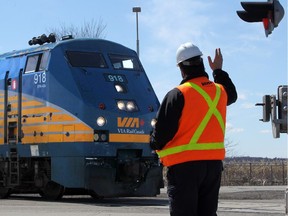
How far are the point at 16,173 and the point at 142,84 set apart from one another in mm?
3974

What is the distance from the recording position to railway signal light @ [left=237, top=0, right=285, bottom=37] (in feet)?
28.9

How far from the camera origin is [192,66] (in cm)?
570

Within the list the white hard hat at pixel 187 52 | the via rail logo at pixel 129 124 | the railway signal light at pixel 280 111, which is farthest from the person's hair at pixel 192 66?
the via rail logo at pixel 129 124

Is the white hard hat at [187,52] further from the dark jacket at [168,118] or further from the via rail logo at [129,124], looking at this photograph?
the via rail logo at [129,124]

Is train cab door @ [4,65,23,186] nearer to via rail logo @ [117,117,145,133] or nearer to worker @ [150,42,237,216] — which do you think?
via rail logo @ [117,117,145,133]

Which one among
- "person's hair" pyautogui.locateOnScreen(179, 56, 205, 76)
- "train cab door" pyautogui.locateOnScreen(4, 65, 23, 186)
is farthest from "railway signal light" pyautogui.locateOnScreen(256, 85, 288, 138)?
"train cab door" pyautogui.locateOnScreen(4, 65, 23, 186)

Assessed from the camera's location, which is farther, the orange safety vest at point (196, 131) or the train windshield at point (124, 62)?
the train windshield at point (124, 62)

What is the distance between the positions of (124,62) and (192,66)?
11213 mm

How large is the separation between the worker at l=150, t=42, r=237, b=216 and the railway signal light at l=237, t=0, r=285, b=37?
3.48 metres

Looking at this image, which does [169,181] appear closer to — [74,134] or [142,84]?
[74,134]

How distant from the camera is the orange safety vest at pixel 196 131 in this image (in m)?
5.43

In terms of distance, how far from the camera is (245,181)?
114 ft

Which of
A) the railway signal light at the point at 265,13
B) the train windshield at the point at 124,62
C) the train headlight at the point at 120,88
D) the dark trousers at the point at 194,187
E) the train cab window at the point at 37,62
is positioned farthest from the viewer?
the train windshield at the point at 124,62

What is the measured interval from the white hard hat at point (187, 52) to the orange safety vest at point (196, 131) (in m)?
0.23
